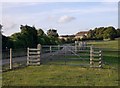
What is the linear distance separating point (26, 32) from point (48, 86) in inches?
1189

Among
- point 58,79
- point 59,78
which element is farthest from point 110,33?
point 58,79

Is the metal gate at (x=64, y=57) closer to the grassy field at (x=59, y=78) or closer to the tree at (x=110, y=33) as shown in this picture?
the grassy field at (x=59, y=78)

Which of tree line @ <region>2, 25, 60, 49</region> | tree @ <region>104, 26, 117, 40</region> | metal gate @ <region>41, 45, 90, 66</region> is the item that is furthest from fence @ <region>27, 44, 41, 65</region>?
tree @ <region>104, 26, 117, 40</region>

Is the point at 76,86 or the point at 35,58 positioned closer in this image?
the point at 76,86

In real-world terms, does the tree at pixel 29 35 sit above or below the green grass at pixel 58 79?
above

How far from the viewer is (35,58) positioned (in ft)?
83.9

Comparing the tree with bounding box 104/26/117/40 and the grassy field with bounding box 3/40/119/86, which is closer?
the grassy field with bounding box 3/40/119/86

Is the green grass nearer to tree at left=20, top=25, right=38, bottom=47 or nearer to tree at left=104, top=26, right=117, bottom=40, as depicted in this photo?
tree at left=20, top=25, right=38, bottom=47

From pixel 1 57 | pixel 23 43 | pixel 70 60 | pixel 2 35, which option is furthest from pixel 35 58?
pixel 23 43

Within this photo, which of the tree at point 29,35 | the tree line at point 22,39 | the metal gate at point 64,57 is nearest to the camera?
the metal gate at point 64,57

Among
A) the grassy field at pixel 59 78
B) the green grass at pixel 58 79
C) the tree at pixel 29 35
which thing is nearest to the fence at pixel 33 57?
the grassy field at pixel 59 78

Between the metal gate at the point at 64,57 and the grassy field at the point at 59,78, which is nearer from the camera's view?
the grassy field at the point at 59,78

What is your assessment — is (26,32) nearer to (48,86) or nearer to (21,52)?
(21,52)

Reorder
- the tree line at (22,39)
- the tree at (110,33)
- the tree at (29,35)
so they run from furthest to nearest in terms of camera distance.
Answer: the tree at (110,33)
the tree at (29,35)
the tree line at (22,39)
